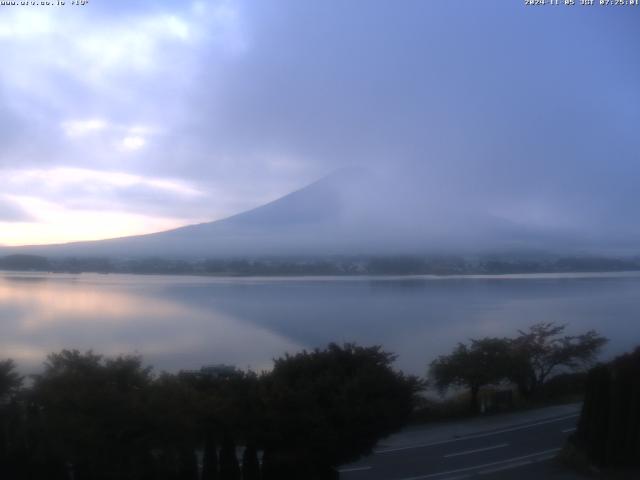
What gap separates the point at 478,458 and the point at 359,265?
66.6 ft

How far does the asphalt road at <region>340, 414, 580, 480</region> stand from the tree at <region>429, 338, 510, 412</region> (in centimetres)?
255

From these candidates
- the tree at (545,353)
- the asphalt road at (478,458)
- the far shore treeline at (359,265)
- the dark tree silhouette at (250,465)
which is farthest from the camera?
the far shore treeline at (359,265)

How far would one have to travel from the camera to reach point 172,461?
701cm

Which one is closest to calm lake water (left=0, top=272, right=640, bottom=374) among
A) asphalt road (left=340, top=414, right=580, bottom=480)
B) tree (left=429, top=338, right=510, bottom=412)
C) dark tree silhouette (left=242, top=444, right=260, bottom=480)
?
tree (left=429, top=338, right=510, bottom=412)

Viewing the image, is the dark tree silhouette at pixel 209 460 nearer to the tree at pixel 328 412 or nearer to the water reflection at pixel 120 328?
the tree at pixel 328 412

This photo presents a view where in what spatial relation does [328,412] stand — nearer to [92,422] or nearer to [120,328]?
[92,422]

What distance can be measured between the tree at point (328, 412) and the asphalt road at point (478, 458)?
57.5 inches

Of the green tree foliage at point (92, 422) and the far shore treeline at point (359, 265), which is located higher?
the far shore treeline at point (359, 265)

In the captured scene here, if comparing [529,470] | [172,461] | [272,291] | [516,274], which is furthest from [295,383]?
[516,274]

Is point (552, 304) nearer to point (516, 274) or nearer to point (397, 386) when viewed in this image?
point (516, 274)

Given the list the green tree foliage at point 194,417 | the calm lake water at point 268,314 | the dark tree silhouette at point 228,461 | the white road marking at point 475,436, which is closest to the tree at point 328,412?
the green tree foliage at point 194,417

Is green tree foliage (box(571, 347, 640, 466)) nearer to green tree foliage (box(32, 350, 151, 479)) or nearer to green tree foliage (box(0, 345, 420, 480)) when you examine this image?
green tree foliage (box(0, 345, 420, 480))

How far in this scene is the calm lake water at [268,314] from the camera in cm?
1380

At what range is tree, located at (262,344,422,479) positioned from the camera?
7.71 metres
